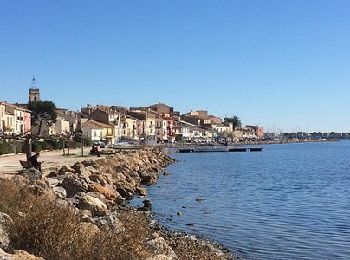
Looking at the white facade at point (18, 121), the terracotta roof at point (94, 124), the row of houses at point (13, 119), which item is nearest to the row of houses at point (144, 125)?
the terracotta roof at point (94, 124)

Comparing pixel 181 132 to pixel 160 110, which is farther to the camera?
pixel 160 110

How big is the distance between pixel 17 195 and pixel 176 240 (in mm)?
4957

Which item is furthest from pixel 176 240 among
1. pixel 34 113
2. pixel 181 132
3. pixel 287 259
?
pixel 181 132

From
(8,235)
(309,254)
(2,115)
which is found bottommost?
(309,254)

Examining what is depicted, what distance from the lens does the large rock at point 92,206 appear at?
16.2 meters

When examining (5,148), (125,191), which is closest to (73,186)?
(125,191)

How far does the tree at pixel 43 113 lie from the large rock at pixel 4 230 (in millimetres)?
89318

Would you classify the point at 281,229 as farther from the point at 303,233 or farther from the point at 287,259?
the point at 287,259

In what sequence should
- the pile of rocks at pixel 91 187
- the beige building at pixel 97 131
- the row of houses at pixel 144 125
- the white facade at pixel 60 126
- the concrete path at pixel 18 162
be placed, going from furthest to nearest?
the row of houses at pixel 144 125 < the beige building at pixel 97 131 < the white facade at pixel 60 126 < the concrete path at pixel 18 162 < the pile of rocks at pixel 91 187

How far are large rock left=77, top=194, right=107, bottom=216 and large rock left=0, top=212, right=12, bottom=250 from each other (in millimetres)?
7228

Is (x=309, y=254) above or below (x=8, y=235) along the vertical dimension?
below

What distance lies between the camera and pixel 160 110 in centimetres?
17075

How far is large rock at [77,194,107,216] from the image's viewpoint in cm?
1617

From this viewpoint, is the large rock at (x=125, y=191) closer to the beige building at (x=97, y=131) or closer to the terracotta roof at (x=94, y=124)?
the beige building at (x=97, y=131)
